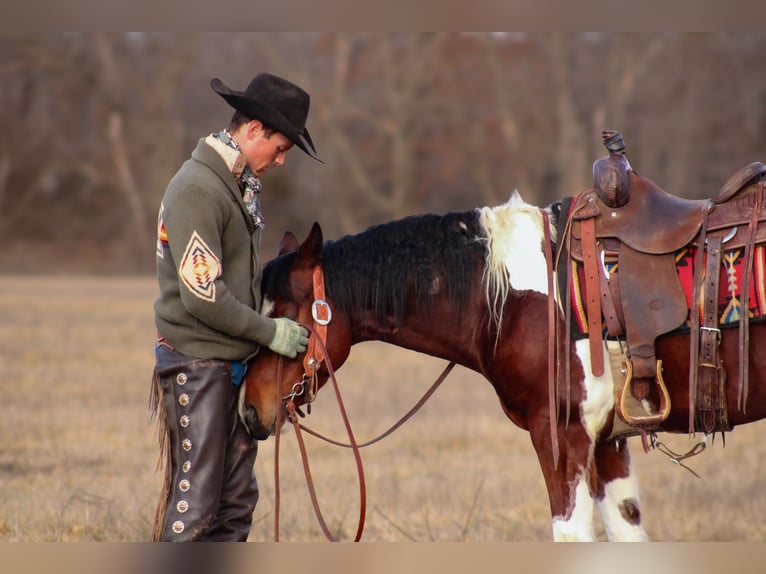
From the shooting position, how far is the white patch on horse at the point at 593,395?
3.71m

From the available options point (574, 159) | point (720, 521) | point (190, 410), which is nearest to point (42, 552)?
point (190, 410)

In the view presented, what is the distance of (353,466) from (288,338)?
4.20m

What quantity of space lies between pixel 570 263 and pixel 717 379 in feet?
2.35

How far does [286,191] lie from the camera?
116 ft

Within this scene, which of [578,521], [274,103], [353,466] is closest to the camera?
[578,521]

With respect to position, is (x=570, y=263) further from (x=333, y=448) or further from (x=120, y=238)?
(x=120, y=238)

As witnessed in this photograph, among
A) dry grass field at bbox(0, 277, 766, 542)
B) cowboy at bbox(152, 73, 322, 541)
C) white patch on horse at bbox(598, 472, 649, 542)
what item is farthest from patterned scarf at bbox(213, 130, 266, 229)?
dry grass field at bbox(0, 277, 766, 542)

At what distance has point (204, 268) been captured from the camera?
12.0 ft

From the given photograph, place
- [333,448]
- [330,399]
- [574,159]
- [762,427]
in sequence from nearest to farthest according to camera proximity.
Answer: [333,448]
[762,427]
[330,399]
[574,159]

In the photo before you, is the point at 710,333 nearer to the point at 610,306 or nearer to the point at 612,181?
the point at 610,306

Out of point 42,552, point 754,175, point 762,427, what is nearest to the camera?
point 42,552

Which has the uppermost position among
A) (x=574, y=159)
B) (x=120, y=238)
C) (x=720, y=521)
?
(x=574, y=159)

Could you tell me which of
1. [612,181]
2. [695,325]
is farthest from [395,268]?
[695,325]

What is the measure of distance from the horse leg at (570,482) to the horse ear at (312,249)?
111 cm
